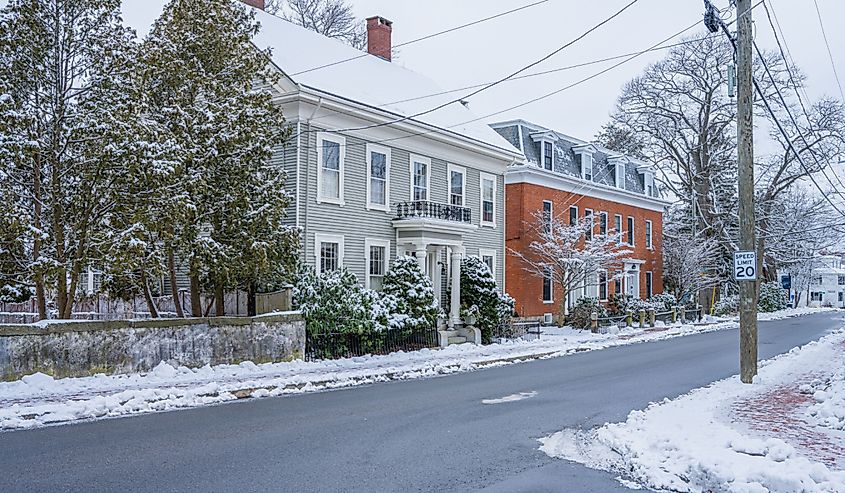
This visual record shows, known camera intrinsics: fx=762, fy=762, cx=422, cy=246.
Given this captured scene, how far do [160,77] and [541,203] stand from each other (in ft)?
71.9

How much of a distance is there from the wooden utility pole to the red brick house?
63.9 feet

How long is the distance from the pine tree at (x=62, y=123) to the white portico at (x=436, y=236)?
11.5 meters

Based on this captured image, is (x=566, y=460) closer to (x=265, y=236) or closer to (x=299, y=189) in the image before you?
(x=265, y=236)

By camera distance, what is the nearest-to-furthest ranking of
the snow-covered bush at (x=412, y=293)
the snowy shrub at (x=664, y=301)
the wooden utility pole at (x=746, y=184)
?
the wooden utility pole at (x=746, y=184) < the snow-covered bush at (x=412, y=293) < the snowy shrub at (x=664, y=301)

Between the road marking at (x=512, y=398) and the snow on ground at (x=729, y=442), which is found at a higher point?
the snow on ground at (x=729, y=442)

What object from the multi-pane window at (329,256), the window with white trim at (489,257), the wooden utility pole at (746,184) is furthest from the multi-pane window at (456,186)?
the wooden utility pole at (746,184)

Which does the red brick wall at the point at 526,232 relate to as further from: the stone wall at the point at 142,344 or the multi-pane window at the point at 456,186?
the stone wall at the point at 142,344

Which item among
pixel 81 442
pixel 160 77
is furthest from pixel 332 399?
pixel 160 77

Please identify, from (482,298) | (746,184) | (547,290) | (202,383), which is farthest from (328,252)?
(547,290)

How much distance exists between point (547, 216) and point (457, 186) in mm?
8394

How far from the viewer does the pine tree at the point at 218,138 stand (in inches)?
709

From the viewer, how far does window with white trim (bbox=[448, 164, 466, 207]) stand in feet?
94.1

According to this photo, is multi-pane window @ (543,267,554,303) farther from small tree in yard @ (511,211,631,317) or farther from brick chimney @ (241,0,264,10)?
brick chimney @ (241,0,264,10)

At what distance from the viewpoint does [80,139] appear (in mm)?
15258
